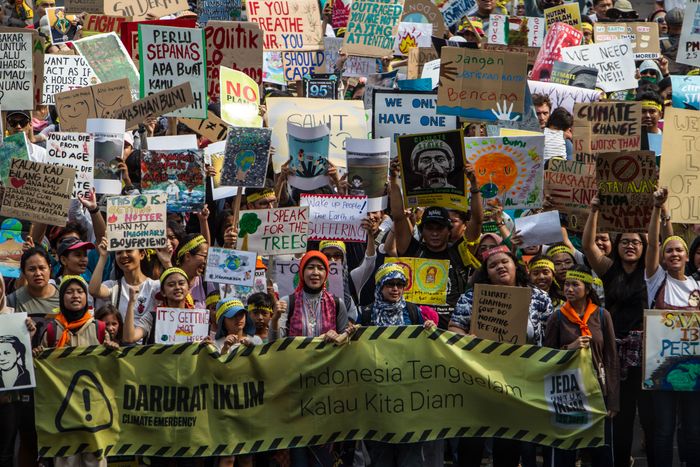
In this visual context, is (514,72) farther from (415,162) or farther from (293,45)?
(293,45)

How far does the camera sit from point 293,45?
16.4 metres

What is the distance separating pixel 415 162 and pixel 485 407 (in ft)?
8.71

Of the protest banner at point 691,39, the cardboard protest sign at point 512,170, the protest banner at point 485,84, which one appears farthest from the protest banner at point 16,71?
the protest banner at point 691,39

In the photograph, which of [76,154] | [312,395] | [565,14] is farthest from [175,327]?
[565,14]

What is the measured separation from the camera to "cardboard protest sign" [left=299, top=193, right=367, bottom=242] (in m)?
12.2

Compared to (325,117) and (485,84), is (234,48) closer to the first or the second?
(325,117)

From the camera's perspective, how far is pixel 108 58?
1540 centimetres

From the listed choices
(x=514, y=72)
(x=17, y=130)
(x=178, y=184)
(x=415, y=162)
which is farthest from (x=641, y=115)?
(x=17, y=130)

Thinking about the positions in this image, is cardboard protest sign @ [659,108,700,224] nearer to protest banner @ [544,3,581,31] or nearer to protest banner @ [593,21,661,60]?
protest banner @ [593,21,661,60]

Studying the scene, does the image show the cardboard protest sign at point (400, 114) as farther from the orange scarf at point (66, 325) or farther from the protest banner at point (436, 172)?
the orange scarf at point (66, 325)

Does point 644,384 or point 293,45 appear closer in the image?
point 644,384

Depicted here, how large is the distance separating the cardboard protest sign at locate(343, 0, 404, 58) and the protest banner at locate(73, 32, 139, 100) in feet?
7.82

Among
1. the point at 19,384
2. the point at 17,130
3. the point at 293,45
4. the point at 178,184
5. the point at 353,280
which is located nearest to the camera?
the point at 19,384

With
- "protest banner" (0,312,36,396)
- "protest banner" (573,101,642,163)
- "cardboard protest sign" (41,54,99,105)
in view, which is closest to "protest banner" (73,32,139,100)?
"cardboard protest sign" (41,54,99,105)
